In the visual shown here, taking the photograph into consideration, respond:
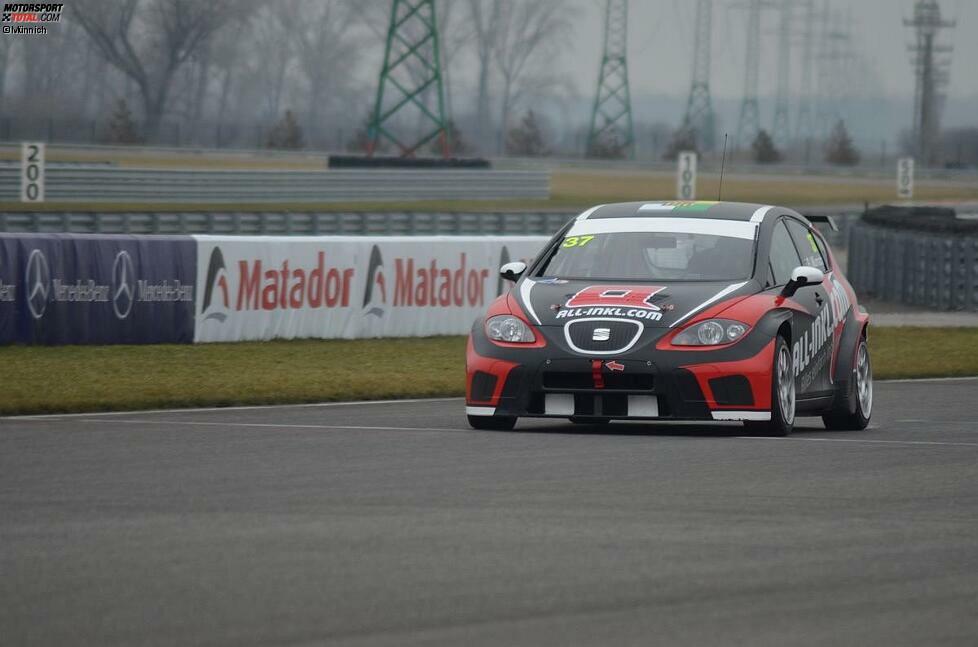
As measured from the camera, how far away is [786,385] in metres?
11.9

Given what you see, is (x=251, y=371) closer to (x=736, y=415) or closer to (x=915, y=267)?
(x=736, y=415)

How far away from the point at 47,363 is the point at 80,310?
5.77ft

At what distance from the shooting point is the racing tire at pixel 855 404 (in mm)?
12906

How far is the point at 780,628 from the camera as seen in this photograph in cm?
578

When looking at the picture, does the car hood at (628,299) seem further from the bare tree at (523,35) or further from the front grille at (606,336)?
the bare tree at (523,35)

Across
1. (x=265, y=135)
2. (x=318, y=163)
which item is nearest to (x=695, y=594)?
(x=318, y=163)

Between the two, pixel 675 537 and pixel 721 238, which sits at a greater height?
pixel 721 238

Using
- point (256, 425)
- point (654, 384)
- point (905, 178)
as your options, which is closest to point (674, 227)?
point (654, 384)

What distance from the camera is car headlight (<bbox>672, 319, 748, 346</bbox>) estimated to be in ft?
37.8

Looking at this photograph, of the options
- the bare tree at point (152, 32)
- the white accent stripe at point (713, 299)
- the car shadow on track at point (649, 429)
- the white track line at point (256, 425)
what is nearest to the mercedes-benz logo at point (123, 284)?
the white track line at point (256, 425)

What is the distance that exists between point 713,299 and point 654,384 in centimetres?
73

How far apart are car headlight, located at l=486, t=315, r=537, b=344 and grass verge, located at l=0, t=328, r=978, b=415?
3228mm

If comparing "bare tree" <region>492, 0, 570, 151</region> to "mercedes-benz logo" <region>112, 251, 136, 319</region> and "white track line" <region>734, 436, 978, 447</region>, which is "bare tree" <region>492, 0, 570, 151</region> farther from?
"white track line" <region>734, 436, 978, 447</region>

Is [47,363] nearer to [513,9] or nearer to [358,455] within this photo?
[358,455]
